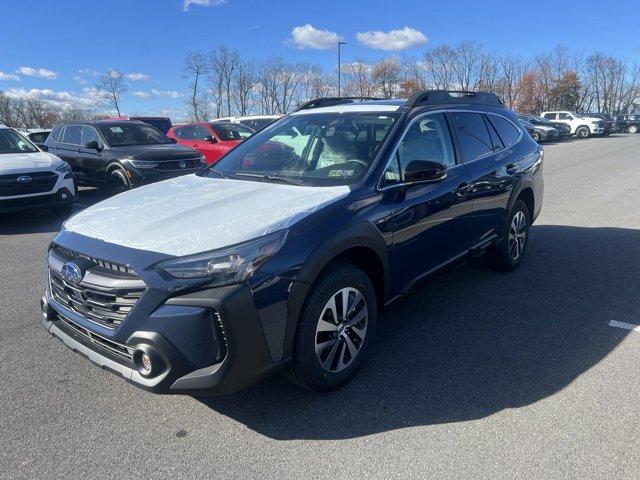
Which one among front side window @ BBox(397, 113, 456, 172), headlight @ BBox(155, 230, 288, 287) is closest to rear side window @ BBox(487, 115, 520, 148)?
front side window @ BBox(397, 113, 456, 172)

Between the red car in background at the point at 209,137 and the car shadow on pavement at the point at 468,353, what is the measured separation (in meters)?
9.40

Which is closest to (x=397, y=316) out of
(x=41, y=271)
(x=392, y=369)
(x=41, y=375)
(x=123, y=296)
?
(x=392, y=369)

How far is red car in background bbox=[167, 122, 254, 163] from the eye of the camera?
1352 cm

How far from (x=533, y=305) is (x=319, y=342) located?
2464mm

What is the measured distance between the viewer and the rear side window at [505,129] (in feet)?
16.9

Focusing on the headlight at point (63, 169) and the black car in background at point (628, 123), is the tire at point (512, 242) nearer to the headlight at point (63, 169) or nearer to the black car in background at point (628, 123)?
the headlight at point (63, 169)

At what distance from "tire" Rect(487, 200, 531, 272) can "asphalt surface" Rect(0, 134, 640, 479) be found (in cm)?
69

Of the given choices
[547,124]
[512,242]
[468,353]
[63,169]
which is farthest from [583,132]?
[468,353]

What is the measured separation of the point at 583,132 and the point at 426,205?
3957cm

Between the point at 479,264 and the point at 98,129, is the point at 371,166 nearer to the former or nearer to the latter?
the point at 479,264

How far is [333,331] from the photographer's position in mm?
3051

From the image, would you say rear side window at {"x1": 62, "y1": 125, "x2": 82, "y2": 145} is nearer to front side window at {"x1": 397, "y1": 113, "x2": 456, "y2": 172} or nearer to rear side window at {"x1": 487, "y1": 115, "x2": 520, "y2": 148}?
rear side window at {"x1": 487, "y1": 115, "x2": 520, "y2": 148}

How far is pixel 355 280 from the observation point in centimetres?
312

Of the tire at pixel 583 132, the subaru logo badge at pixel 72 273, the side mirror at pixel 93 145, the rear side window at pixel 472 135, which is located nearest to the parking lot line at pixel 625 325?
the rear side window at pixel 472 135
